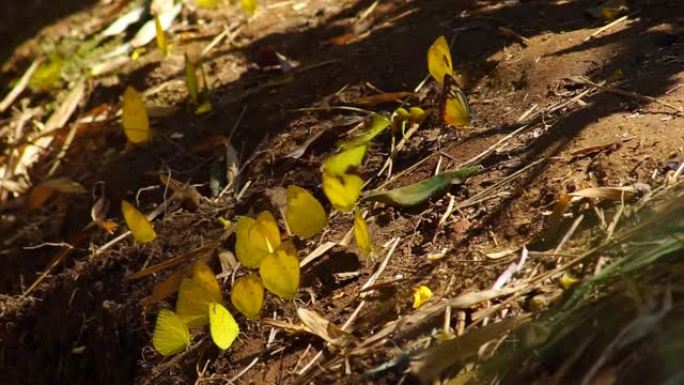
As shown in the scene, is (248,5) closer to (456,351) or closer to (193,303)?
(193,303)

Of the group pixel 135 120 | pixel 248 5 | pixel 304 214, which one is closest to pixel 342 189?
pixel 304 214

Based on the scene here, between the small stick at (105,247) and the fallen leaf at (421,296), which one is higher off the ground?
the fallen leaf at (421,296)

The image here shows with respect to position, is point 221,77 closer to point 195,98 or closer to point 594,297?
point 195,98

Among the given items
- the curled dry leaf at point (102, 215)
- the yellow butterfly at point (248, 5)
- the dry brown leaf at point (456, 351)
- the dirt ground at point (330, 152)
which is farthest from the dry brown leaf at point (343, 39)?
the dry brown leaf at point (456, 351)

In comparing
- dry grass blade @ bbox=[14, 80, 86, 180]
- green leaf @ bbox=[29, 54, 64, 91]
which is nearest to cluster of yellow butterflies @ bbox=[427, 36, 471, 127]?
dry grass blade @ bbox=[14, 80, 86, 180]

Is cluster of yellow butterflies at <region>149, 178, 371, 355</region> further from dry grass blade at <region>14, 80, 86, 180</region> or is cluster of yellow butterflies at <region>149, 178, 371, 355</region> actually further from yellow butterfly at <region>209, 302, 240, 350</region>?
dry grass blade at <region>14, 80, 86, 180</region>

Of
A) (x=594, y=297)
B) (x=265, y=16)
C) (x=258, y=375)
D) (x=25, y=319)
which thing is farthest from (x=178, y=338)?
(x=265, y=16)

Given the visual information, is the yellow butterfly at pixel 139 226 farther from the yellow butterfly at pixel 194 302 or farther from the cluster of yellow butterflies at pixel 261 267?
the yellow butterfly at pixel 194 302
